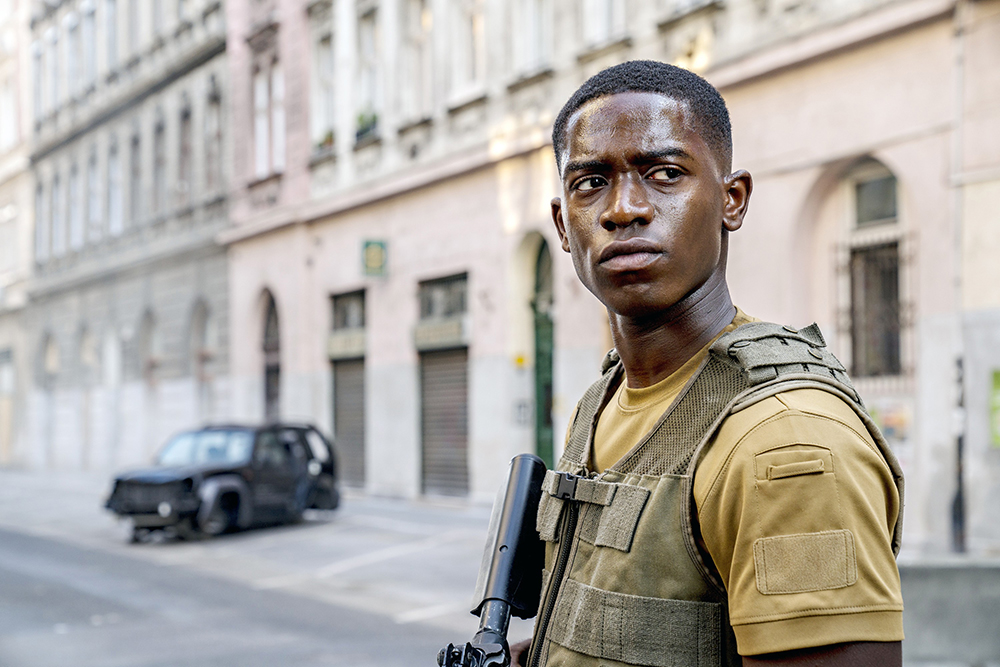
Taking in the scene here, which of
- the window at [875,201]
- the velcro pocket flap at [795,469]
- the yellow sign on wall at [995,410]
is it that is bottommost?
the yellow sign on wall at [995,410]

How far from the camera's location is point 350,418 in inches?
840

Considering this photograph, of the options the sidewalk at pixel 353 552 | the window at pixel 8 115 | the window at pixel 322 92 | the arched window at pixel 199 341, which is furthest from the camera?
the window at pixel 8 115

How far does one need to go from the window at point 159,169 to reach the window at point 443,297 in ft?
39.7

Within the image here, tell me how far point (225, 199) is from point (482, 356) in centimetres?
1025

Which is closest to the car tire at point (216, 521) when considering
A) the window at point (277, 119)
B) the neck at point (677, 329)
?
the window at point (277, 119)

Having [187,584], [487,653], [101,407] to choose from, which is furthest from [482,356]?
[101,407]

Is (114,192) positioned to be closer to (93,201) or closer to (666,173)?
(93,201)

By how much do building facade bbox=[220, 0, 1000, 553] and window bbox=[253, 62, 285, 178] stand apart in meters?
0.06

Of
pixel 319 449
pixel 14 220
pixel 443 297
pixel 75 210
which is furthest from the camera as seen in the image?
pixel 14 220

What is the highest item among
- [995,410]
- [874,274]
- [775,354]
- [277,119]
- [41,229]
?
[277,119]

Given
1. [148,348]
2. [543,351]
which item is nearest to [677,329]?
[543,351]

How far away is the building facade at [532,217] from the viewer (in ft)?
35.9

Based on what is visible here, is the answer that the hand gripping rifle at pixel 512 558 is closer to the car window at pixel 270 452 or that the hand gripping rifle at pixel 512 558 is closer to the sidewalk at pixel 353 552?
the sidewalk at pixel 353 552

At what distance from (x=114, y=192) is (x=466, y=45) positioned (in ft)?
56.5
